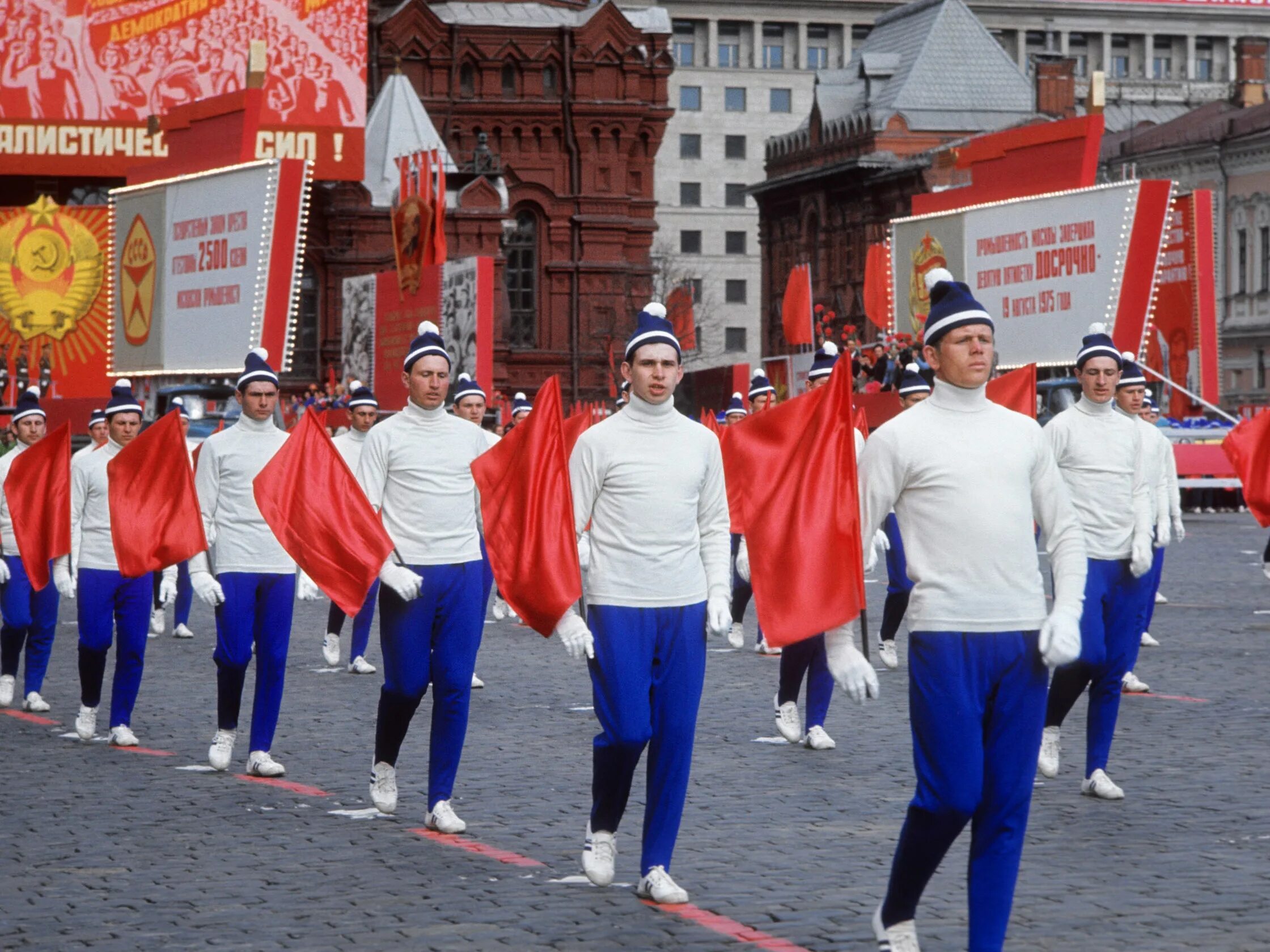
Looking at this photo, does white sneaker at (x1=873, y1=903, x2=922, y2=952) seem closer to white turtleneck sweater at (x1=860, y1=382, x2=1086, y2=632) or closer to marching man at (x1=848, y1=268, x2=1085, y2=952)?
marching man at (x1=848, y1=268, x2=1085, y2=952)

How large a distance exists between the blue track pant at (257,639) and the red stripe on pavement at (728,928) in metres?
3.46

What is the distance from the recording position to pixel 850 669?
254 inches

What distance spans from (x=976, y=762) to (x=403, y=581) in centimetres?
320

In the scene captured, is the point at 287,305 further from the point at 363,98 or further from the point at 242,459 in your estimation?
the point at 363,98

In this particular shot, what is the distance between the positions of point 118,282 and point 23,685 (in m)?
15.8

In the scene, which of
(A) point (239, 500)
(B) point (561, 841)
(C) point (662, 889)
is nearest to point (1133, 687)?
(A) point (239, 500)

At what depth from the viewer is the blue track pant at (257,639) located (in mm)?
10438

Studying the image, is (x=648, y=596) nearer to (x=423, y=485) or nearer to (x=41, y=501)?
(x=423, y=485)

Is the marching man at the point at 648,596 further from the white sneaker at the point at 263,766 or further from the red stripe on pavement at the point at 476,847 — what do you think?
the white sneaker at the point at 263,766

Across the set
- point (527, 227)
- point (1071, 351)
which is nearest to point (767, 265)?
point (527, 227)

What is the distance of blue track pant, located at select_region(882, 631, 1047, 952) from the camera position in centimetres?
609

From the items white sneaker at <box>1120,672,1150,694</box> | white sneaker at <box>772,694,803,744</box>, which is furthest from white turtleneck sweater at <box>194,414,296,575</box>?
white sneaker at <box>1120,672,1150,694</box>

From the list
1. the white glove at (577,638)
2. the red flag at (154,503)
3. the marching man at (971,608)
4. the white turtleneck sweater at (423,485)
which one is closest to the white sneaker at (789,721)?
the white turtleneck sweater at (423,485)

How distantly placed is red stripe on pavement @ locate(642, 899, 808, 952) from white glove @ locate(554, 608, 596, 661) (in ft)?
2.86
